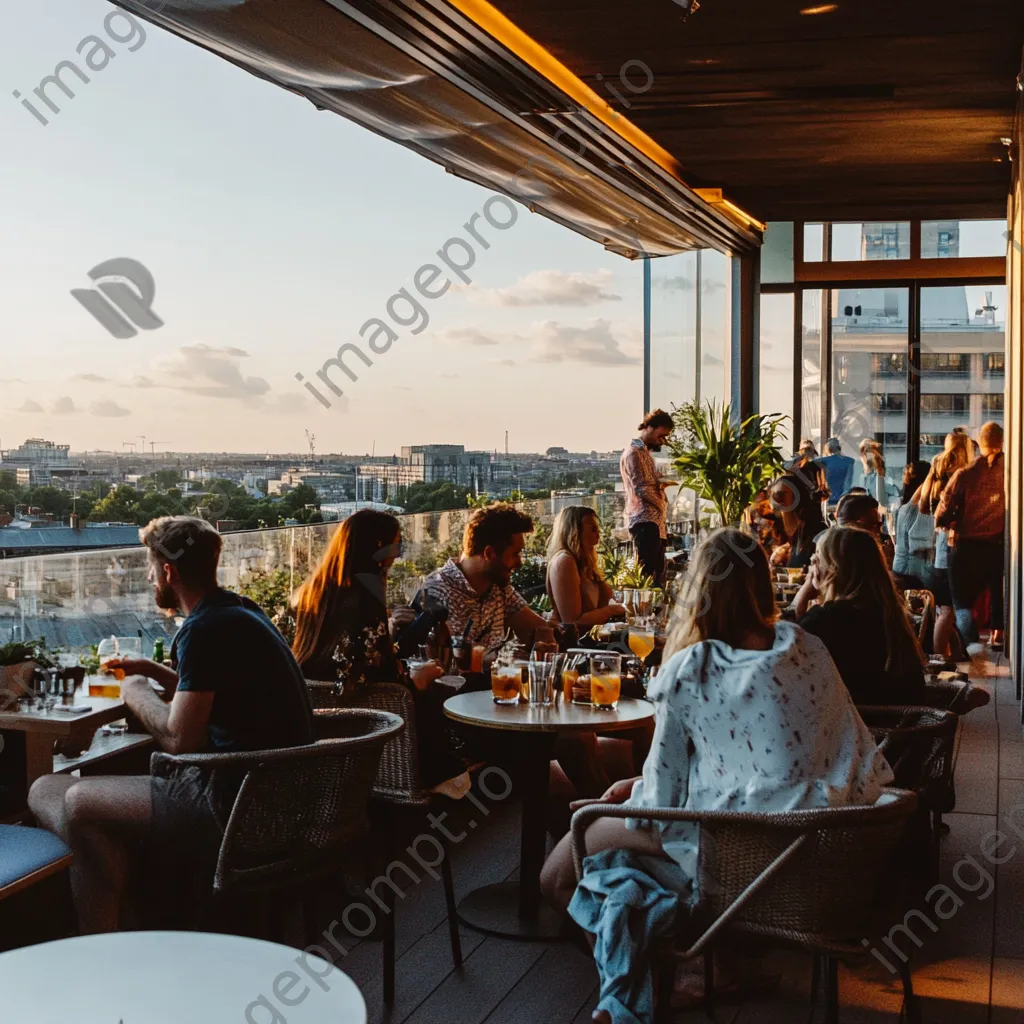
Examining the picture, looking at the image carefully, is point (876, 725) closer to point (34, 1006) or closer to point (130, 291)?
point (34, 1006)

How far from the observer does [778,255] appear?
41.2 feet

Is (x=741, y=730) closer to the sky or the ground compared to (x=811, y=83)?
closer to the ground

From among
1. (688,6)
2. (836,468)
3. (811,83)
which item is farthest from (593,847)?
(836,468)

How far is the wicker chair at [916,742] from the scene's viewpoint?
10.2ft

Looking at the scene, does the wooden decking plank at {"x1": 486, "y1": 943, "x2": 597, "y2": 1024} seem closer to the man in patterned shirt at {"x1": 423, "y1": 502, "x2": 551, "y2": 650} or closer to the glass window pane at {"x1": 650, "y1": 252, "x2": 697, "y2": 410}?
the man in patterned shirt at {"x1": 423, "y1": 502, "x2": 551, "y2": 650}

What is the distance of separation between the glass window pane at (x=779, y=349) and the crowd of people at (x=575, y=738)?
8318mm

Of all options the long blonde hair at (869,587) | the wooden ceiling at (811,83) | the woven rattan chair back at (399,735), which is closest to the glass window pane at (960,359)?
the wooden ceiling at (811,83)

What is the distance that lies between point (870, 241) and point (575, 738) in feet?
31.2

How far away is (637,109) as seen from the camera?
7.05m

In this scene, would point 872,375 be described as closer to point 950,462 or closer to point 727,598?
point 950,462

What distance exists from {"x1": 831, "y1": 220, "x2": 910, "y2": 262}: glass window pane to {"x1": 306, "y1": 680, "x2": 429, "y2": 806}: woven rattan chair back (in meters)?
10.1

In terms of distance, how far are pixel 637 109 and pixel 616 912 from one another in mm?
5602

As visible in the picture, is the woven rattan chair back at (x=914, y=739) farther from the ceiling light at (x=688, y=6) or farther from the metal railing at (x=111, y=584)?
the ceiling light at (x=688, y=6)

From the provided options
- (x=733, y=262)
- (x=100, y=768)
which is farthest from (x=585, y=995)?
(x=733, y=262)
